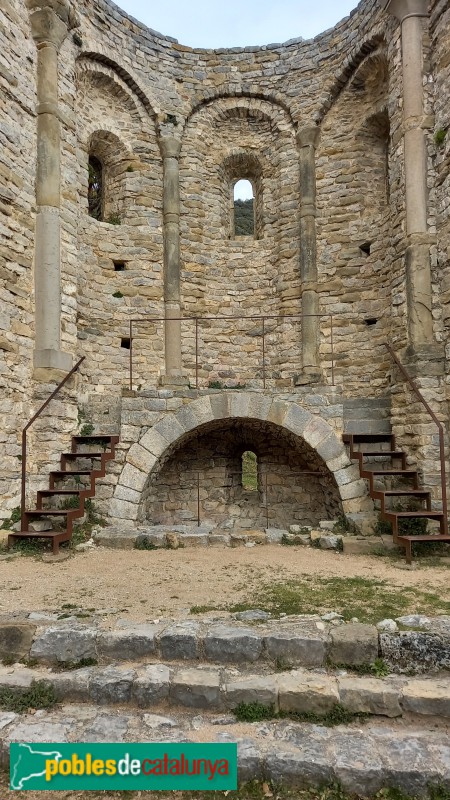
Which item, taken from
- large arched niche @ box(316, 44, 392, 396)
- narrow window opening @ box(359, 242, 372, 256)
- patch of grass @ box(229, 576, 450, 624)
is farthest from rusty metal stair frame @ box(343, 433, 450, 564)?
narrow window opening @ box(359, 242, 372, 256)

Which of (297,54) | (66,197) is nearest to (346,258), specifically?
(297,54)

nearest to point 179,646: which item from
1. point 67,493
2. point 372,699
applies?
point 372,699

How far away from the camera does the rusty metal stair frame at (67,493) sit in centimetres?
682

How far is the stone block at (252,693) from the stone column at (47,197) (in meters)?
5.88

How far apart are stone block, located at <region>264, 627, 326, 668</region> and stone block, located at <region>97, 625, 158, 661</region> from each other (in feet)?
3.21

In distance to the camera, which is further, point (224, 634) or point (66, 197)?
point (66, 197)

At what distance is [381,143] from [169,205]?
184 inches

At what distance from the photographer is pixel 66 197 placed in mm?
8852

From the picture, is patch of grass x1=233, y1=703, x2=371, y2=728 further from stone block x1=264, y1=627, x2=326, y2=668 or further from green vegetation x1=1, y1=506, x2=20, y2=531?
green vegetation x1=1, y1=506, x2=20, y2=531

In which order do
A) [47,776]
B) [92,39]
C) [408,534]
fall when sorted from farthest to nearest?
[92,39] → [408,534] → [47,776]

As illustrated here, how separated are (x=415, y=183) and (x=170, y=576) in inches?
274

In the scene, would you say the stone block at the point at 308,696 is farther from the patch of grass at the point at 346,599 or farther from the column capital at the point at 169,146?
the column capital at the point at 169,146

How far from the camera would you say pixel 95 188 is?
11414 mm

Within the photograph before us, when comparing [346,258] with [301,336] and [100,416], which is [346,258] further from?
[100,416]
